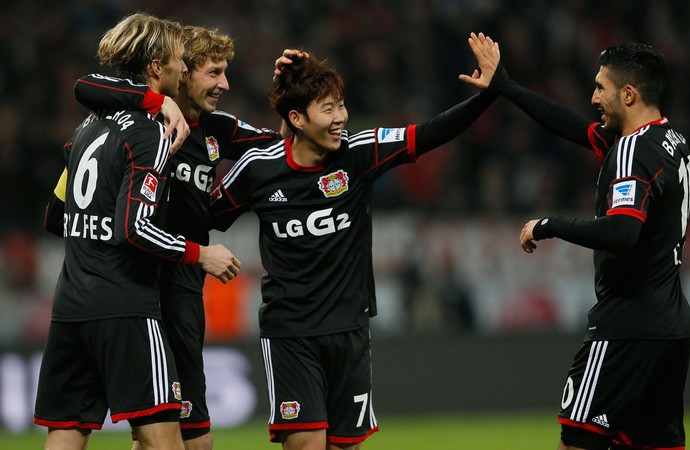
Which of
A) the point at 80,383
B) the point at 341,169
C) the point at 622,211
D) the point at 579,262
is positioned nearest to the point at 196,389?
the point at 80,383

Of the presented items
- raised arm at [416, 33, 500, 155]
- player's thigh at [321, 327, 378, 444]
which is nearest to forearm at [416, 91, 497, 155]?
raised arm at [416, 33, 500, 155]

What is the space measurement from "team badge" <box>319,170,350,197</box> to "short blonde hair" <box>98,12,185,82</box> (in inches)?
35.3

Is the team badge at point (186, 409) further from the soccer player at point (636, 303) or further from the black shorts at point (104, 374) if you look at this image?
the soccer player at point (636, 303)

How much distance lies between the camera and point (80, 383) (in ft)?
15.5

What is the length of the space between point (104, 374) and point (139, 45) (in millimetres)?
1494

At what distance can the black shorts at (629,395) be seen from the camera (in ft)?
15.9

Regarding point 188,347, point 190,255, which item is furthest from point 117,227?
point 188,347

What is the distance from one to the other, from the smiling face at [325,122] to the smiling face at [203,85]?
1.81 ft

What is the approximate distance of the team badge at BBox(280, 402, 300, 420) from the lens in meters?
5.04

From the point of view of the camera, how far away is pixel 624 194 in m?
4.67

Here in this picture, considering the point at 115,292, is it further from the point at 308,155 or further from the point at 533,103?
the point at 533,103

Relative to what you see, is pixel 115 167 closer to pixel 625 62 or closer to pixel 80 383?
pixel 80 383

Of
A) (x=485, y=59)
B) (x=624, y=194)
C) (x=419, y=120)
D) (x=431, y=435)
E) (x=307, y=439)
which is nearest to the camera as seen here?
(x=624, y=194)

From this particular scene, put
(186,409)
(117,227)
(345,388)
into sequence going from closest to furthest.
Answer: (117,227)
(345,388)
(186,409)
